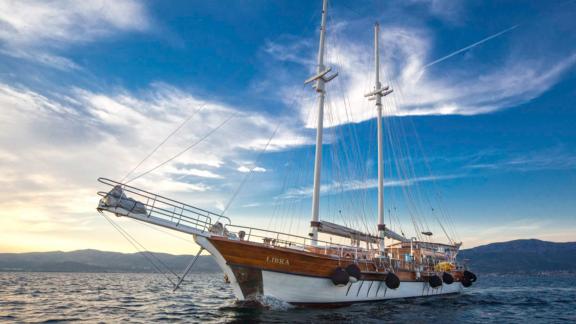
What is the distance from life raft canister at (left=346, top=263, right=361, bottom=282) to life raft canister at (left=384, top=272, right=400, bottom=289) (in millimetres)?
3728

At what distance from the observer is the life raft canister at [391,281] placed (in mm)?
22578

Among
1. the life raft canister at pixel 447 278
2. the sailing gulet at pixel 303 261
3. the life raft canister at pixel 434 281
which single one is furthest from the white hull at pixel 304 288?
the life raft canister at pixel 447 278

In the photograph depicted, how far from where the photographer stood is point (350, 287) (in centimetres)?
2061

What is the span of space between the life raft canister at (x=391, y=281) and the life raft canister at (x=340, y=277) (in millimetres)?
4839

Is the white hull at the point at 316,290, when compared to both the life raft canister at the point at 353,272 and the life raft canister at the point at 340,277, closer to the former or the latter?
the life raft canister at the point at 340,277

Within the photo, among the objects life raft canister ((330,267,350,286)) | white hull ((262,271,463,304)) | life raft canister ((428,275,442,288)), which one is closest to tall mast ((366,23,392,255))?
life raft canister ((428,275,442,288))

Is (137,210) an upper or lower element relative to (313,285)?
upper

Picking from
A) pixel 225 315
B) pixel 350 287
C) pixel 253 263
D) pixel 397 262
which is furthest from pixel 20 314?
pixel 397 262

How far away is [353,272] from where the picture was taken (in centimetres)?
1997

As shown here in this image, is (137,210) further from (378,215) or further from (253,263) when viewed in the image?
(378,215)

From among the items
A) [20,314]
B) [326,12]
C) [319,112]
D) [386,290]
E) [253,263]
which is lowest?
[20,314]

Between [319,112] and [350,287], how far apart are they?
42.2 feet

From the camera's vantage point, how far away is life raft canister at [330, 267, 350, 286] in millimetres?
19164

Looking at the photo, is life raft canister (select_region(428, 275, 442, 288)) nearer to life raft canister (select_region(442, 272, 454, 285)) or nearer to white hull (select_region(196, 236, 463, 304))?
life raft canister (select_region(442, 272, 454, 285))
